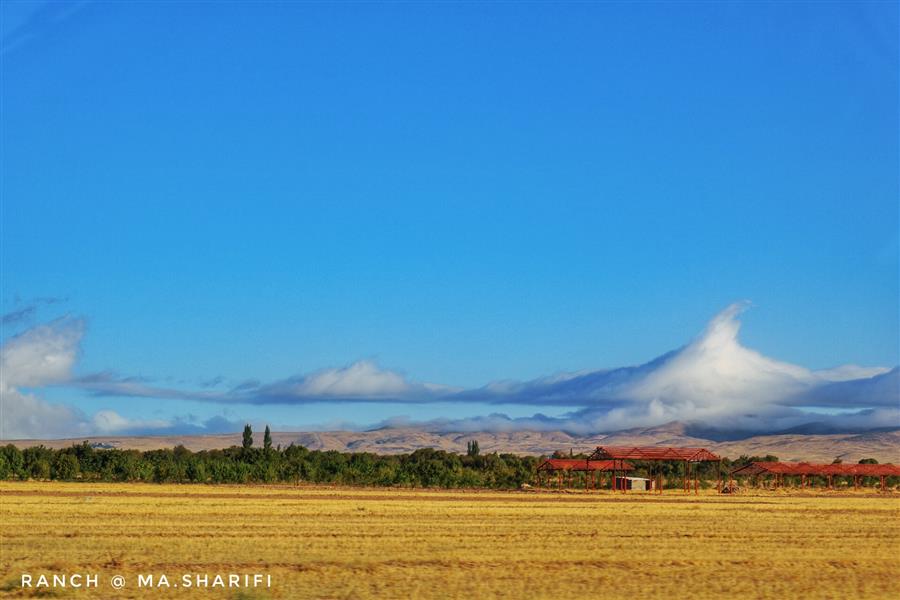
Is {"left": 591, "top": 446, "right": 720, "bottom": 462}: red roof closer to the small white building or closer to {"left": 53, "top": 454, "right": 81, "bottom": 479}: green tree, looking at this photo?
the small white building

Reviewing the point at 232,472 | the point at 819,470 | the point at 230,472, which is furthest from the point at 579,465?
the point at 230,472

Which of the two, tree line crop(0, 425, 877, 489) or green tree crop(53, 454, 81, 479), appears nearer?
tree line crop(0, 425, 877, 489)

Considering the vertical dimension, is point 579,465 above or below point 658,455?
below

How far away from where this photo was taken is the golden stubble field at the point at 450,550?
973 inches

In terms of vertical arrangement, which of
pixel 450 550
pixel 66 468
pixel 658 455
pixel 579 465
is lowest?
pixel 450 550

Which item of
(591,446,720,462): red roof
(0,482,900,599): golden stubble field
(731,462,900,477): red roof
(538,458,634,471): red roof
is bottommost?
(0,482,900,599): golden stubble field

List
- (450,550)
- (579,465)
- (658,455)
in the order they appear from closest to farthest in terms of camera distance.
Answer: (450,550)
(658,455)
(579,465)

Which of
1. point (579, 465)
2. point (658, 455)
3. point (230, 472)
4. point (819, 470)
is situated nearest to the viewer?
point (658, 455)

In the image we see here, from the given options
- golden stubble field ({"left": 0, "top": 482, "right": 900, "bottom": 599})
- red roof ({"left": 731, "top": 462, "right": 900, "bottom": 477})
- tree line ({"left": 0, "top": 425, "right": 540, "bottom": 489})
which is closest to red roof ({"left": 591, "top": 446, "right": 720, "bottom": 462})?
red roof ({"left": 731, "top": 462, "right": 900, "bottom": 477})

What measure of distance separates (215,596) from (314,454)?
10171 cm

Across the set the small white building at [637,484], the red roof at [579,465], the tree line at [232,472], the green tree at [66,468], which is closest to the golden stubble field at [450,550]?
the red roof at [579,465]

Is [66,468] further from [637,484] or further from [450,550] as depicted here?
[450,550]

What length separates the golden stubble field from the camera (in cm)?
2470

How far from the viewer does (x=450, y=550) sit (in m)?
31.3
